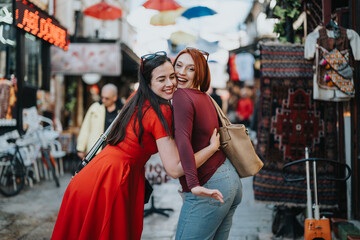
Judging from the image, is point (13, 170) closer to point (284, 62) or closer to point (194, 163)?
point (284, 62)

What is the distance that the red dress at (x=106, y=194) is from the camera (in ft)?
7.91

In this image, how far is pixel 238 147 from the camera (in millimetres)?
2447

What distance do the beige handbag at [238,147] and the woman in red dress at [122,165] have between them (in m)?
0.37

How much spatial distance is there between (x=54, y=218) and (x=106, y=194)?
13.4 feet

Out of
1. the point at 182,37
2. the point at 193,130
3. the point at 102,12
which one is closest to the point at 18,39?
the point at 102,12

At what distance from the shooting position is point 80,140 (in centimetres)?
613

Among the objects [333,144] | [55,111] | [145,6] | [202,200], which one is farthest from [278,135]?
[55,111]

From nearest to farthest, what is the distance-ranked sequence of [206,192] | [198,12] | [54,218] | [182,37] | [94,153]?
[206,192] → [94,153] → [54,218] → [198,12] → [182,37]

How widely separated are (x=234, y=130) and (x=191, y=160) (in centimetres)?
48

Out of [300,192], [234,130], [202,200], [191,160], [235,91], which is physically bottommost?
[300,192]

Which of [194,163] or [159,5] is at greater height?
[159,5]

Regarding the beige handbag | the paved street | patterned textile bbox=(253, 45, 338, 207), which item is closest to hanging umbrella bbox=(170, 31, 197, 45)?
the paved street

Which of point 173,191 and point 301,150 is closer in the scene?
point 301,150

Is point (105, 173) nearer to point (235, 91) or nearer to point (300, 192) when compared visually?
point (300, 192)
